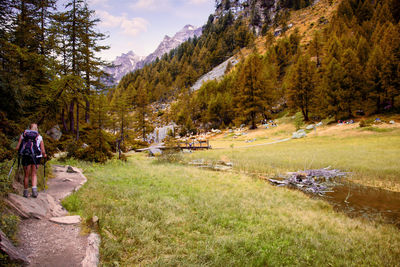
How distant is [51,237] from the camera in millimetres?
3854

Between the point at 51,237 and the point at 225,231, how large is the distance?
417 cm

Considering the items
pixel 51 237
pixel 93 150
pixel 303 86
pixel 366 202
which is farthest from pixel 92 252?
pixel 303 86

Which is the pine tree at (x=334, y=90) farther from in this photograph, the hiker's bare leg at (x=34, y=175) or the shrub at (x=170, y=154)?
the hiker's bare leg at (x=34, y=175)

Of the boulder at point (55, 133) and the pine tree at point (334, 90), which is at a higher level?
the pine tree at point (334, 90)

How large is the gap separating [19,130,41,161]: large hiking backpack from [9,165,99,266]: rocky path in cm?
136

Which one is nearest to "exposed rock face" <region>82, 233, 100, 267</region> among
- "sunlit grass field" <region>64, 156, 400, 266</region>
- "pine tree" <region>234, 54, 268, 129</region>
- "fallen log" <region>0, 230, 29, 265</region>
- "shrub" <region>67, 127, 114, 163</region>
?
"sunlit grass field" <region>64, 156, 400, 266</region>

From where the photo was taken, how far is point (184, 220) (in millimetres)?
5832

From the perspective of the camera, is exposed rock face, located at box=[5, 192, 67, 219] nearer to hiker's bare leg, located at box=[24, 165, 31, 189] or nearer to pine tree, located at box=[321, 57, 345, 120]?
hiker's bare leg, located at box=[24, 165, 31, 189]

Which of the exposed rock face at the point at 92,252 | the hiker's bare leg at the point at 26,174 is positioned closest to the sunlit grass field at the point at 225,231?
the exposed rock face at the point at 92,252

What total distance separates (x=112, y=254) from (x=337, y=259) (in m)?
5.09

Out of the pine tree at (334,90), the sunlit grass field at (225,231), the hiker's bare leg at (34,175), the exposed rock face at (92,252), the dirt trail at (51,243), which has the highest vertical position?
the pine tree at (334,90)

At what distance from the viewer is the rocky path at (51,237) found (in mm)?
3266

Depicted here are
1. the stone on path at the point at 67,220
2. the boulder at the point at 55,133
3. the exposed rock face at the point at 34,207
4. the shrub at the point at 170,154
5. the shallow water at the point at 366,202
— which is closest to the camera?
the exposed rock face at the point at 34,207

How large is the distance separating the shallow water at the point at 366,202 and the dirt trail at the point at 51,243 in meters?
9.26
